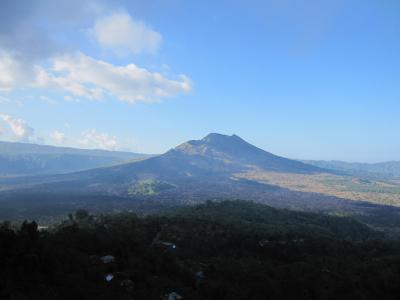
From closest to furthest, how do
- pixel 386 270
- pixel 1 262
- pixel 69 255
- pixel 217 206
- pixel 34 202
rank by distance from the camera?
pixel 1 262, pixel 69 255, pixel 386 270, pixel 217 206, pixel 34 202

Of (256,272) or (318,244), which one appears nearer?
(256,272)

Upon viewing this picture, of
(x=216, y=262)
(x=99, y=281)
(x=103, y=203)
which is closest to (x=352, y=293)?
(x=216, y=262)

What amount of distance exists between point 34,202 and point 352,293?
150m

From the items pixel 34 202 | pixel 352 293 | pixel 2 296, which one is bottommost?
pixel 34 202

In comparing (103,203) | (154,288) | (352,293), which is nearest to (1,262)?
(154,288)

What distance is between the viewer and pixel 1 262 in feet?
94.6

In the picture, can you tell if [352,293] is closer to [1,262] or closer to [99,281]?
[99,281]

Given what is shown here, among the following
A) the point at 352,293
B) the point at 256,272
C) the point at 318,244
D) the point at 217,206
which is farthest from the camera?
the point at 217,206

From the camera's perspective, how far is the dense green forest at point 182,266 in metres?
28.7

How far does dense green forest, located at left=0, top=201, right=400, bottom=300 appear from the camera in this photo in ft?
94.1

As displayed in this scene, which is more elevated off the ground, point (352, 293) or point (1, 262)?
point (1, 262)

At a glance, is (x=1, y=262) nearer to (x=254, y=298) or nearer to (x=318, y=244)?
(x=254, y=298)

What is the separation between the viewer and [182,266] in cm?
4028

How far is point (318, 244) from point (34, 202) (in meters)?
128
